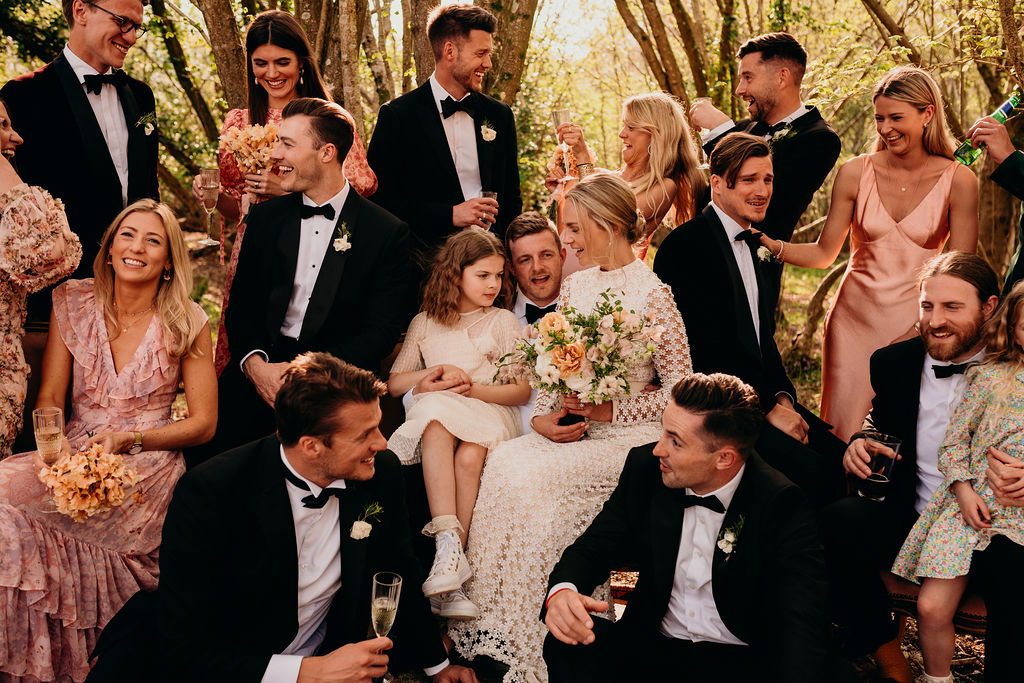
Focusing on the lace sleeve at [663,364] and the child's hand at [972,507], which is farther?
the lace sleeve at [663,364]

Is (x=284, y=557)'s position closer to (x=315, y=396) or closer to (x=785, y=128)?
(x=315, y=396)

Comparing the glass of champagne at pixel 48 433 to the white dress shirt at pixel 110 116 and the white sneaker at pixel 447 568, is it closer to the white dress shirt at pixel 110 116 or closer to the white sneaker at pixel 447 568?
the white sneaker at pixel 447 568

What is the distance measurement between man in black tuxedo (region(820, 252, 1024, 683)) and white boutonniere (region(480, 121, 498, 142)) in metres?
2.73

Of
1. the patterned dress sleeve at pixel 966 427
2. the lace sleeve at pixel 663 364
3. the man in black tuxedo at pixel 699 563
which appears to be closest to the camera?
the man in black tuxedo at pixel 699 563

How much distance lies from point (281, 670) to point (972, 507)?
2799 mm

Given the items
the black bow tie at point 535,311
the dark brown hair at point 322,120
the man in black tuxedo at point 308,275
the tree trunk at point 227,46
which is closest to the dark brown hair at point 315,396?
the man in black tuxedo at point 308,275

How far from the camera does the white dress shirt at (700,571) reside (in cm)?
350

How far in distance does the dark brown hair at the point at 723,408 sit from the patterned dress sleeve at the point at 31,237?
2.88 meters

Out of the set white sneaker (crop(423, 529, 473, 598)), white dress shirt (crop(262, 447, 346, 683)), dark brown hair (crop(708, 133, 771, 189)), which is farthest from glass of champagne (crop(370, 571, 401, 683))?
dark brown hair (crop(708, 133, 771, 189))

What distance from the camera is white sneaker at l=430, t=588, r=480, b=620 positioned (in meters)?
4.09

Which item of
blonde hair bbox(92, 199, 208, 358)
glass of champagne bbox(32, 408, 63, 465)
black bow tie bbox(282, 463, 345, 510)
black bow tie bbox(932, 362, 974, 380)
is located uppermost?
blonde hair bbox(92, 199, 208, 358)

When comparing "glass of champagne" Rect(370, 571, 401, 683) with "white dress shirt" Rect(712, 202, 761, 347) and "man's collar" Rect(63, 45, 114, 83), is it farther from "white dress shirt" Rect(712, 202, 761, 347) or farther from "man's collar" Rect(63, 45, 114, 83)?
"man's collar" Rect(63, 45, 114, 83)

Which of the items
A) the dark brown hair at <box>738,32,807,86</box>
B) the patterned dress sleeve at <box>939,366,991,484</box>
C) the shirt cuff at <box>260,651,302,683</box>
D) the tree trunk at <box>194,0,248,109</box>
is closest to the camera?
the shirt cuff at <box>260,651,302,683</box>

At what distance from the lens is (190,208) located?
388 inches
